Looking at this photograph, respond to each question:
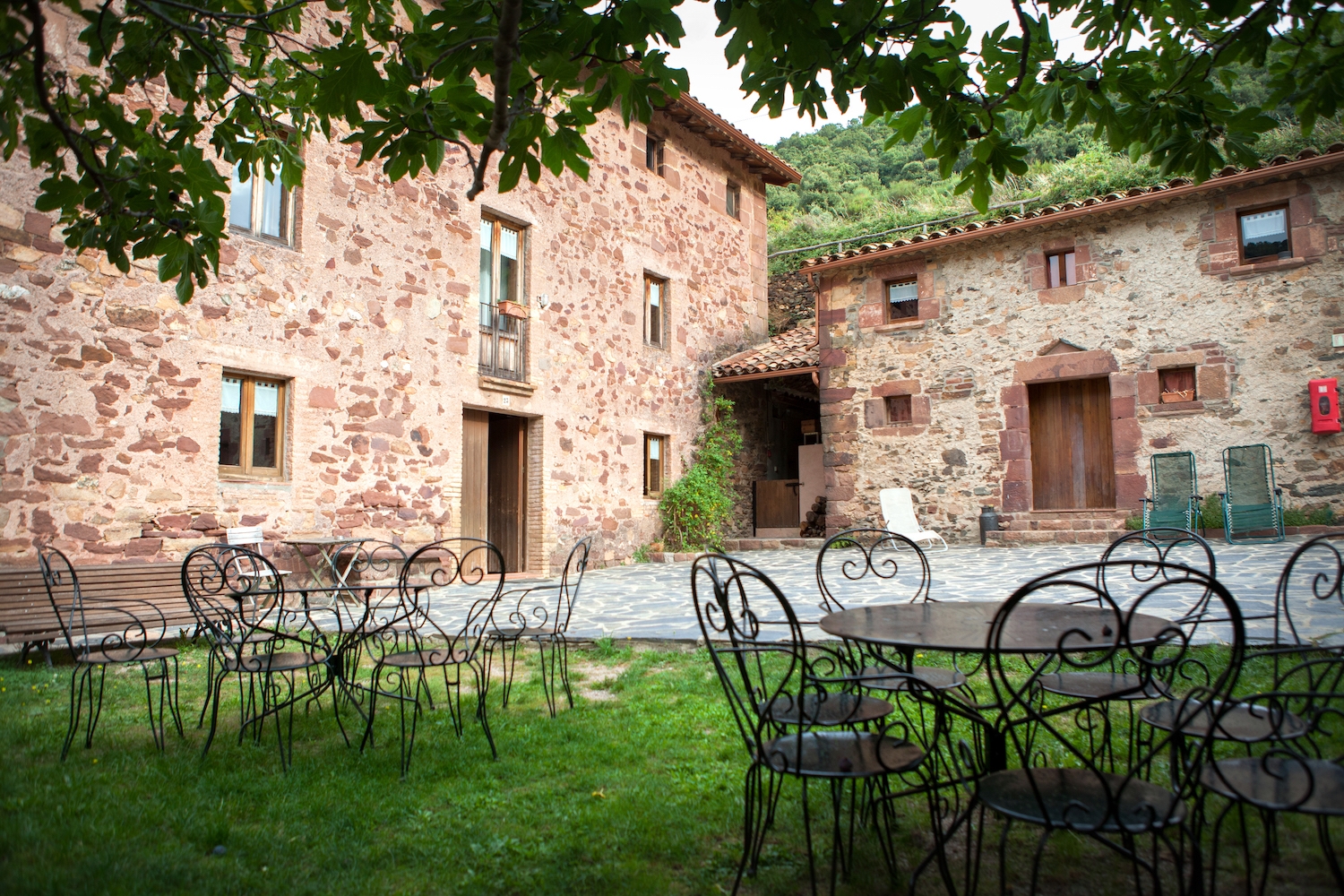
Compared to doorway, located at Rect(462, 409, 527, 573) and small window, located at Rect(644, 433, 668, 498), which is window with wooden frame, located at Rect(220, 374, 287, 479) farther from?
small window, located at Rect(644, 433, 668, 498)

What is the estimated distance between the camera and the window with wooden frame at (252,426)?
24.2 ft

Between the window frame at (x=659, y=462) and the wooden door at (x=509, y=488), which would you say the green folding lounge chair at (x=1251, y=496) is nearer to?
the window frame at (x=659, y=462)

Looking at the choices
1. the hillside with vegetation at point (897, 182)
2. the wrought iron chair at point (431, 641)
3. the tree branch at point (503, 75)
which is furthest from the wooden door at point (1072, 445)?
the tree branch at point (503, 75)

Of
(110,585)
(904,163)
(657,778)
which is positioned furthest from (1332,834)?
(904,163)

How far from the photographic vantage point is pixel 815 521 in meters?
13.7

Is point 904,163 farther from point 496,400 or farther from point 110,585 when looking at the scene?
point 110,585

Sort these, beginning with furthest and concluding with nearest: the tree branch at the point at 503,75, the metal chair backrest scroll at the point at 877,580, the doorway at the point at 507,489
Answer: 1. the doorway at the point at 507,489
2. the metal chair backrest scroll at the point at 877,580
3. the tree branch at the point at 503,75

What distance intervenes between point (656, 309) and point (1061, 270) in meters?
5.75

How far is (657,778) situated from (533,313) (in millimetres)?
8107

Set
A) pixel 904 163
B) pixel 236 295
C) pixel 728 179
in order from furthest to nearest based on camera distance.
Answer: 1. pixel 904 163
2. pixel 728 179
3. pixel 236 295

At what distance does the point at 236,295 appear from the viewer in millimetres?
7344

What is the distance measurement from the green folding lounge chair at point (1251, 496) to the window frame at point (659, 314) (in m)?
7.52

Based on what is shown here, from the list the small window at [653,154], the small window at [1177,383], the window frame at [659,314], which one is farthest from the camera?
the small window at [653,154]

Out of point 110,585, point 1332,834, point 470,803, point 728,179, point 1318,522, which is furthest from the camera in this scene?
point 728,179
